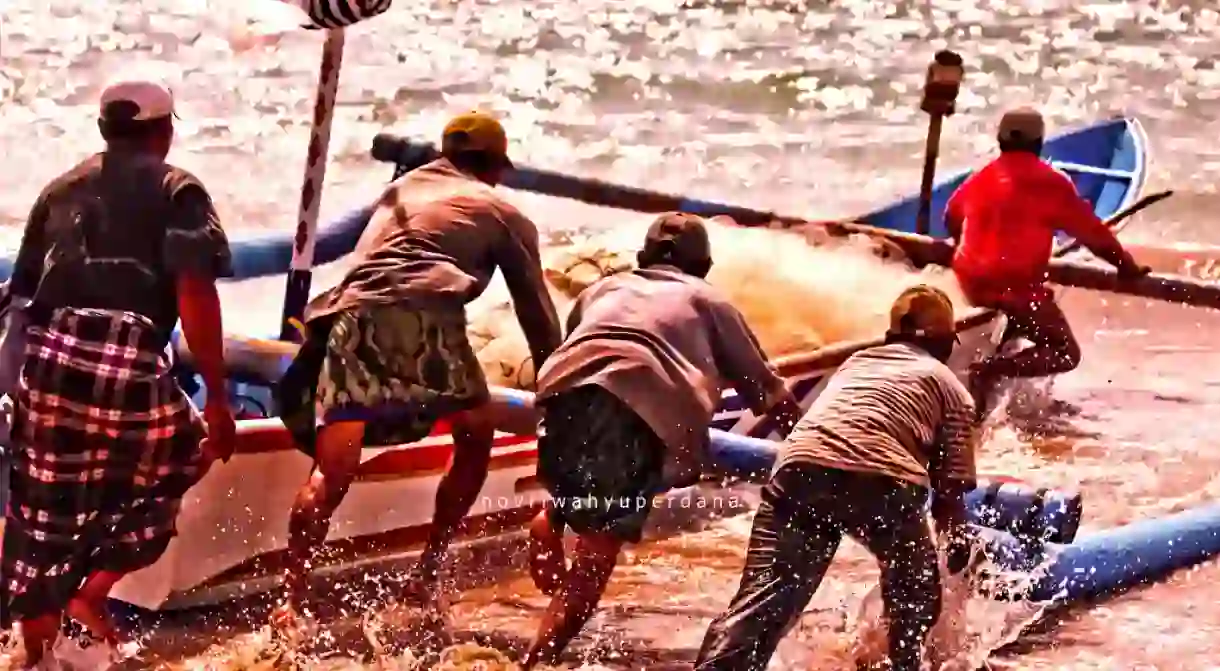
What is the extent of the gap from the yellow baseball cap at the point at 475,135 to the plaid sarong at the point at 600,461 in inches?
37.7

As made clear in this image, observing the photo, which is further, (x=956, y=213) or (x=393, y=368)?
(x=956, y=213)

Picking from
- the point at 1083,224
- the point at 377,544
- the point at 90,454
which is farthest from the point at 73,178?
the point at 1083,224

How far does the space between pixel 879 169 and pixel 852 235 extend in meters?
10.6

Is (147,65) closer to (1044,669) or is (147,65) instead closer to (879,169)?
(879,169)

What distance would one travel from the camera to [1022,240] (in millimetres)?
8180

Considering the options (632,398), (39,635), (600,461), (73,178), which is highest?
(73,178)

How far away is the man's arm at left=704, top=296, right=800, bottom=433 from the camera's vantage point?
5375 millimetres

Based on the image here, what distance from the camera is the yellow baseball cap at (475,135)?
5793 millimetres

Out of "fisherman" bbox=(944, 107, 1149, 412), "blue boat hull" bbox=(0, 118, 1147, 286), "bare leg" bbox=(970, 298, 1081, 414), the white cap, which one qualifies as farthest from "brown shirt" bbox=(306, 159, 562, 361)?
"bare leg" bbox=(970, 298, 1081, 414)

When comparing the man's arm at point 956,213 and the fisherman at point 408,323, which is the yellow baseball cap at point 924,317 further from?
the man's arm at point 956,213

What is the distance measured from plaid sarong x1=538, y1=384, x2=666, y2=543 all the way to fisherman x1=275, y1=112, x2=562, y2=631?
0.42m

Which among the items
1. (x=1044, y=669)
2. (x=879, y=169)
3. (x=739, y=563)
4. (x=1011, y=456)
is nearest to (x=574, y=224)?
(x=879, y=169)

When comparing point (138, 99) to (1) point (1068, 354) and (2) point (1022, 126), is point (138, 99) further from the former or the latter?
(1) point (1068, 354)

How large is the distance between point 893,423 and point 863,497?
0.23 m
